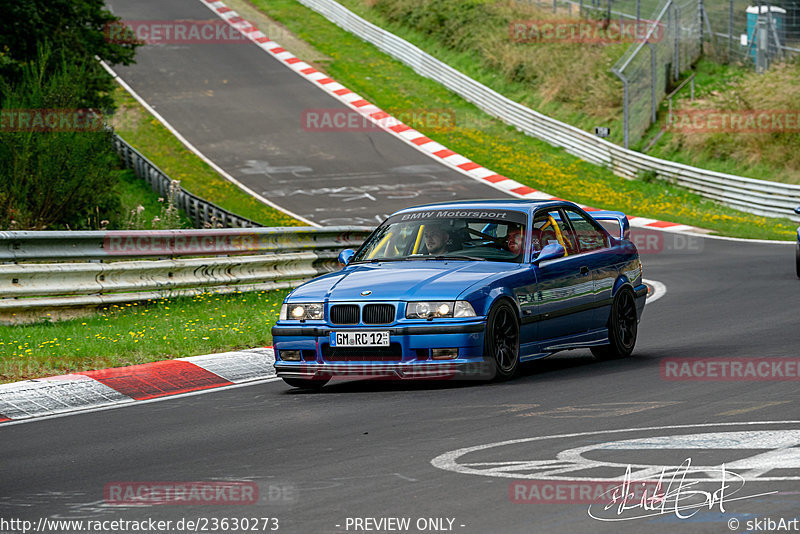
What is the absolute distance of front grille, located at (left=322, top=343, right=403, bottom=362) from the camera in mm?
9070

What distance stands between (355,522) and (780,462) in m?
2.26

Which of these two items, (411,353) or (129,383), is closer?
(411,353)

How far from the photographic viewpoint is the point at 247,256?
15.7 metres

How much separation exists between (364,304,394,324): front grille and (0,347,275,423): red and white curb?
166 centimetres

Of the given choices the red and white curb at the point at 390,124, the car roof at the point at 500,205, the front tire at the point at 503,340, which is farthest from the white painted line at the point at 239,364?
the red and white curb at the point at 390,124

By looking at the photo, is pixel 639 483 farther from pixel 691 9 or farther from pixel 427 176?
pixel 691 9

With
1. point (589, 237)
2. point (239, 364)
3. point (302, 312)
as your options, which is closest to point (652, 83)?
point (589, 237)

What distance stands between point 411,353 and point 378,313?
395mm

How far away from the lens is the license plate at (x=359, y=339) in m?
9.07

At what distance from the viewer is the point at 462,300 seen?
29.7 feet

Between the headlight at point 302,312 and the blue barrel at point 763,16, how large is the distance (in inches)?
1101

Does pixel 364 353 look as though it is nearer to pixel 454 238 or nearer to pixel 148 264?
pixel 454 238

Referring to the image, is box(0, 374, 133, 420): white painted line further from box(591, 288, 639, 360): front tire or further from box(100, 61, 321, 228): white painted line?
box(100, 61, 321, 228): white painted line

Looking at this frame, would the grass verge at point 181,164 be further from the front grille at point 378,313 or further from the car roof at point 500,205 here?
the front grille at point 378,313
